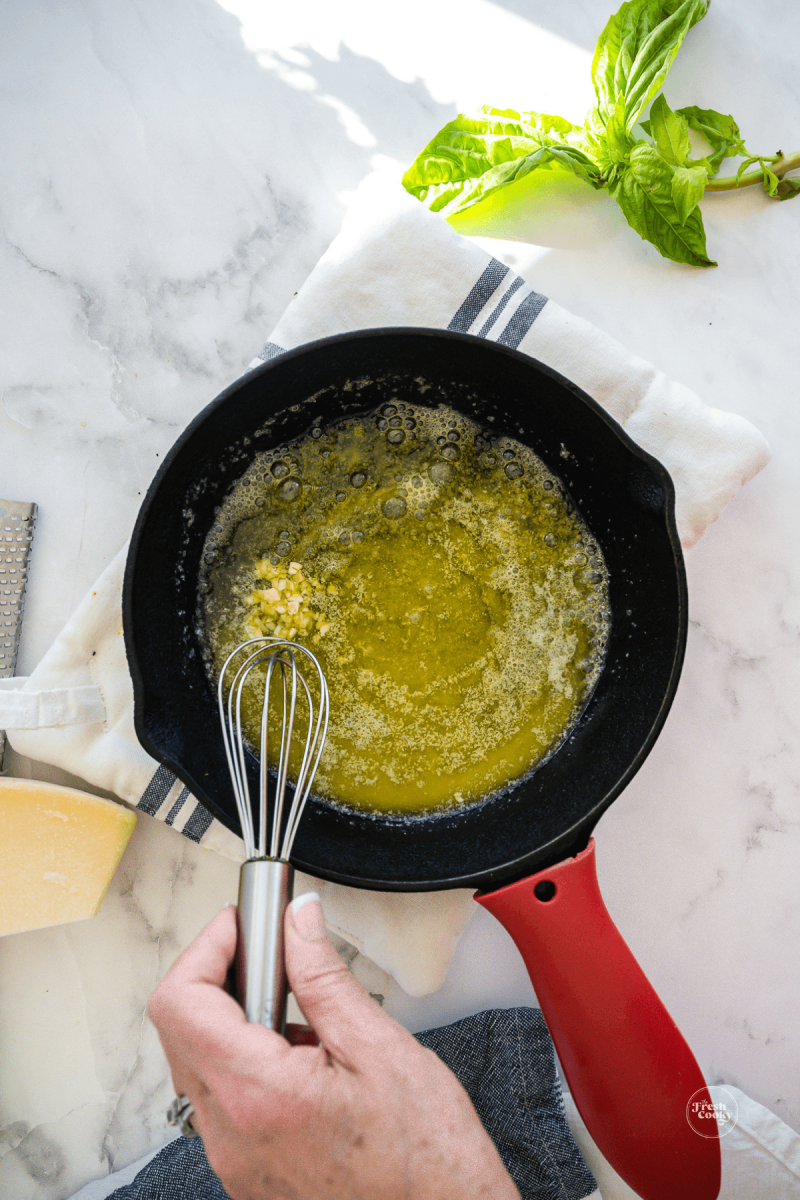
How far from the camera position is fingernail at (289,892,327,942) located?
0.54 m

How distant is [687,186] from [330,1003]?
0.80 metres

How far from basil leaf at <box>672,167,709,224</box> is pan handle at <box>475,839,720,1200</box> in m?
0.64

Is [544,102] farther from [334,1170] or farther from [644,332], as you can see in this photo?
[334,1170]

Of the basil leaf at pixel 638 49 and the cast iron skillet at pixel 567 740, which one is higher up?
the basil leaf at pixel 638 49

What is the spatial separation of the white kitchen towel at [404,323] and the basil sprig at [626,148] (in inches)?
3.1

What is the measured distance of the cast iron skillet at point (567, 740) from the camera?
62 centimetres

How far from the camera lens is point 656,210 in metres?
0.76

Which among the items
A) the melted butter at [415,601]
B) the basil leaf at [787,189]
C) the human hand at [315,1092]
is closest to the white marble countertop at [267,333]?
the basil leaf at [787,189]

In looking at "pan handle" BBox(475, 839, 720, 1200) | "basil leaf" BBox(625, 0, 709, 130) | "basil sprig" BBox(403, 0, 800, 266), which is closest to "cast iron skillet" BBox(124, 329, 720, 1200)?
"pan handle" BBox(475, 839, 720, 1200)

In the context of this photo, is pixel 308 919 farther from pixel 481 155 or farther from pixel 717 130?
pixel 717 130

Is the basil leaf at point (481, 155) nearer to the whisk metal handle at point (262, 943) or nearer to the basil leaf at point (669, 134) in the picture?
the basil leaf at point (669, 134)

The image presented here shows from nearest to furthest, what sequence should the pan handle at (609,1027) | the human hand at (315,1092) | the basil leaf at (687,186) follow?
the human hand at (315,1092) < the pan handle at (609,1027) < the basil leaf at (687,186)

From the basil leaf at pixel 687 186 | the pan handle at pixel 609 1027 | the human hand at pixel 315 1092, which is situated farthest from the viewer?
the basil leaf at pixel 687 186

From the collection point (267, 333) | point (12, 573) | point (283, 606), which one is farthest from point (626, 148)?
point (12, 573)
